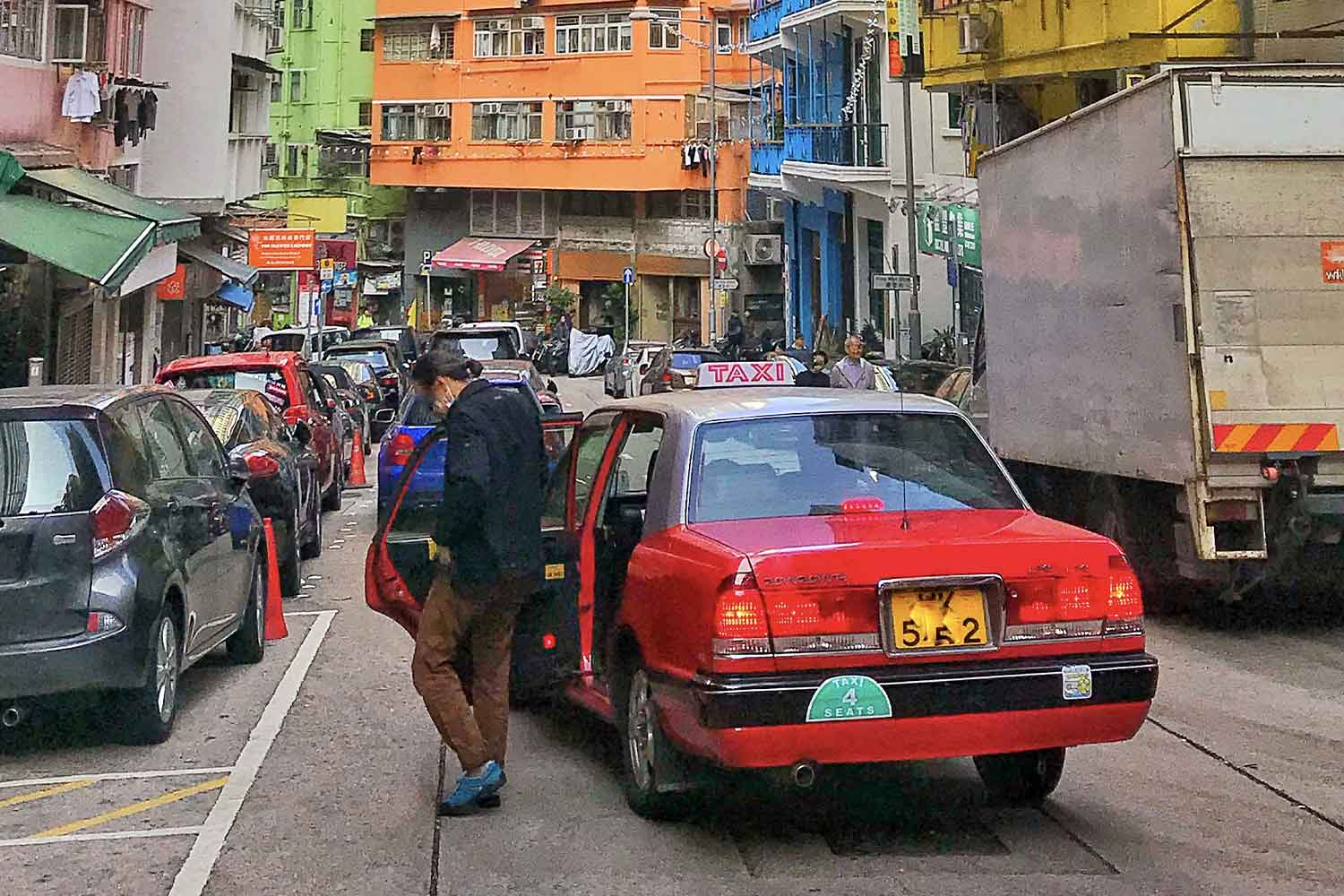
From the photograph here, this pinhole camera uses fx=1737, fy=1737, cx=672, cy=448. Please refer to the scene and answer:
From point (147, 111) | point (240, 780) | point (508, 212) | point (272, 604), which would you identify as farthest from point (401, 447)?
point (508, 212)

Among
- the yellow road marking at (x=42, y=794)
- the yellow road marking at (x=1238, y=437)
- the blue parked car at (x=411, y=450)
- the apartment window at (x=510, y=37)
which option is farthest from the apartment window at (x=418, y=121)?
the yellow road marking at (x=42, y=794)

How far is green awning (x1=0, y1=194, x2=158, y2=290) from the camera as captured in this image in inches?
731

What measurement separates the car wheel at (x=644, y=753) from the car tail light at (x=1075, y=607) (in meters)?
1.33

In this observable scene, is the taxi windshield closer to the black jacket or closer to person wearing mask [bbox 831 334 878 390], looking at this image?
the black jacket

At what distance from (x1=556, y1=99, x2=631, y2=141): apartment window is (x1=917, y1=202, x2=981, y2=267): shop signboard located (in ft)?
97.7

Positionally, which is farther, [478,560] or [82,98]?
[82,98]

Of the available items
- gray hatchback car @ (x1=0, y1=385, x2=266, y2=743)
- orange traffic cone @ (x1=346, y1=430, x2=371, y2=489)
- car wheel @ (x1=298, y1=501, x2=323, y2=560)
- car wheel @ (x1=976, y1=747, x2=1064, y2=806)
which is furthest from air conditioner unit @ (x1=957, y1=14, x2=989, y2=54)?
car wheel @ (x1=976, y1=747, x2=1064, y2=806)

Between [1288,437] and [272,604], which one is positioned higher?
[1288,437]

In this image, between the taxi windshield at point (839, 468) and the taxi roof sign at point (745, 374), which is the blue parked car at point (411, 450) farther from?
the taxi windshield at point (839, 468)

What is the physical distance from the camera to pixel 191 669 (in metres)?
10.3

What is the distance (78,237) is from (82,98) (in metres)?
3.96

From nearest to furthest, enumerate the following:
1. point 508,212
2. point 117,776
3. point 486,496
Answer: point 486,496 → point 117,776 → point 508,212

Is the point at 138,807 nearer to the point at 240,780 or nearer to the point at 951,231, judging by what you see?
the point at 240,780

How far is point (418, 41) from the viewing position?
201ft
